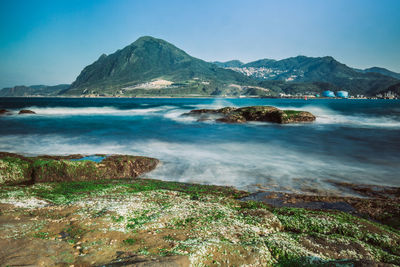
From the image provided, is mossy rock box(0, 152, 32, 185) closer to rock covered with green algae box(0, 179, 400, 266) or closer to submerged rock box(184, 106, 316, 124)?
rock covered with green algae box(0, 179, 400, 266)

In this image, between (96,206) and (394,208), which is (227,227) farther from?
(394,208)

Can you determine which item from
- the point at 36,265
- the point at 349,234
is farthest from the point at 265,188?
the point at 36,265

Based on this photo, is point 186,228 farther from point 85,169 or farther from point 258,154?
point 258,154

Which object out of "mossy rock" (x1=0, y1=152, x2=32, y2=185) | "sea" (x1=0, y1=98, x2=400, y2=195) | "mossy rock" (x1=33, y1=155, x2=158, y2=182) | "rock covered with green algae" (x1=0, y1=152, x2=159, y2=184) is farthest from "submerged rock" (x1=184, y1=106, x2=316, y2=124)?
"mossy rock" (x1=0, y1=152, x2=32, y2=185)

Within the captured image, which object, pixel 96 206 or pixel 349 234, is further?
pixel 96 206

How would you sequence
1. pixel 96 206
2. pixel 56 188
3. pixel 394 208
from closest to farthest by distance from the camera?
pixel 96 206
pixel 394 208
pixel 56 188

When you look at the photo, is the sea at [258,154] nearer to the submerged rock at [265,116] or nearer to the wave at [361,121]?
the submerged rock at [265,116]

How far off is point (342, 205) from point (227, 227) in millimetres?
7200

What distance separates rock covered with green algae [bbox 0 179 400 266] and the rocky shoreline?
3cm

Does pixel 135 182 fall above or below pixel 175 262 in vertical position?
below

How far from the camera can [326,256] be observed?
648cm

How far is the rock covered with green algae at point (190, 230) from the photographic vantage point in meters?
6.16

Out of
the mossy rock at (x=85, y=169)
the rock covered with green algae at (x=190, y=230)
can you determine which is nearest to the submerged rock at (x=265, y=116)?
the mossy rock at (x=85, y=169)

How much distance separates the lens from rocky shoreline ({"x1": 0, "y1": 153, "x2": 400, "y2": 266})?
237 inches
